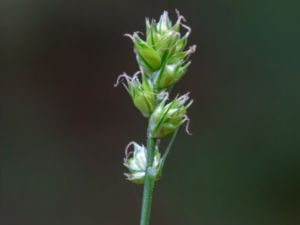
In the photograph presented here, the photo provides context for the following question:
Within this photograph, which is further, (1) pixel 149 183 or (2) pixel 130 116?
(2) pixel 130 116

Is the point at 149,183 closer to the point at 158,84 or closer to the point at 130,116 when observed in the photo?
the point at 158,84

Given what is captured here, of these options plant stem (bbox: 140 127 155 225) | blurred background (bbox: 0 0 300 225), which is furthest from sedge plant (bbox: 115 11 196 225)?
blurred background (bbox: 0 0 300 225)

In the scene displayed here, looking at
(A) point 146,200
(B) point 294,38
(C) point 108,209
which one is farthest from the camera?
(C) point 108,209

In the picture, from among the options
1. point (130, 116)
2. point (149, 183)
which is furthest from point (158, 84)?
point (130, 116)

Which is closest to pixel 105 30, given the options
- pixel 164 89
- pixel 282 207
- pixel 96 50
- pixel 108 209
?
pixel 96 50

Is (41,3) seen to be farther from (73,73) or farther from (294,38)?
(294,38)

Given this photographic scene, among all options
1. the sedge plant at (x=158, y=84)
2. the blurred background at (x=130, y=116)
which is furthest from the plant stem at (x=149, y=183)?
the blurred background at (x=130, y=116)

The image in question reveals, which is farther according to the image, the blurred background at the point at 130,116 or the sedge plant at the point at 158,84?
the blurred background at the point at 130,116

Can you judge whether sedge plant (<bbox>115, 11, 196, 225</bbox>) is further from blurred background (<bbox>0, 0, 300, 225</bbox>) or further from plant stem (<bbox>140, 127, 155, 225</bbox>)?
blurred background (<bbox>0, 0, 300, 225</bbox>)

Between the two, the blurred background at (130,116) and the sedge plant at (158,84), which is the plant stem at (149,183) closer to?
the sedge plant at (158,84)
